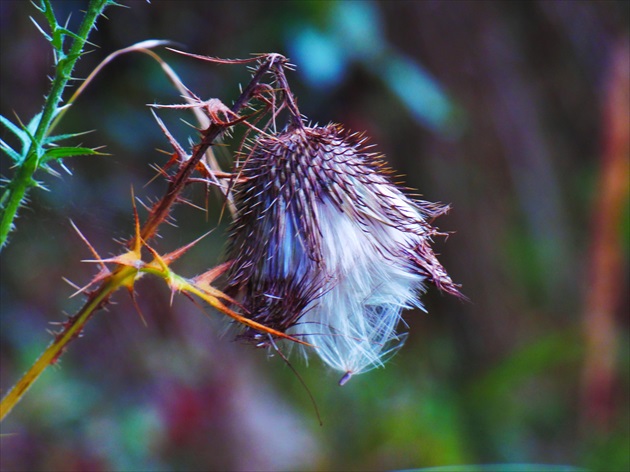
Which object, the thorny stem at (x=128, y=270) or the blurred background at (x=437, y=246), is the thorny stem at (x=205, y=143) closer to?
the thorny stem at (x=128, y=270)

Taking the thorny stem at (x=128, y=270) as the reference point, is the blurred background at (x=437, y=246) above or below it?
above

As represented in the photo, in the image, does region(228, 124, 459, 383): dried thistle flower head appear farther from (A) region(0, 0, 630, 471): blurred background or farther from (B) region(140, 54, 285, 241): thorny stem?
(A) region(0, 0, 630, 471): blurred background

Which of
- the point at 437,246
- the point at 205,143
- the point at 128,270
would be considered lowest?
the point at 128,270

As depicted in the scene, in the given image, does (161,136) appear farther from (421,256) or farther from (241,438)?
(421,256)

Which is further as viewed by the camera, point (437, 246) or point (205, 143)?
point (437, 246)

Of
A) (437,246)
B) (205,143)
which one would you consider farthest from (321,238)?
(437,246)

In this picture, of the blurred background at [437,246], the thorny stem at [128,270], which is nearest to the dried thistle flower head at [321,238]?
the thorny stem at [128,270]

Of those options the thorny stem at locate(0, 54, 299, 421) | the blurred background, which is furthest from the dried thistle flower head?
the blurred background

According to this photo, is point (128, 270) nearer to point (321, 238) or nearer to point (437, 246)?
point (321, 238)
